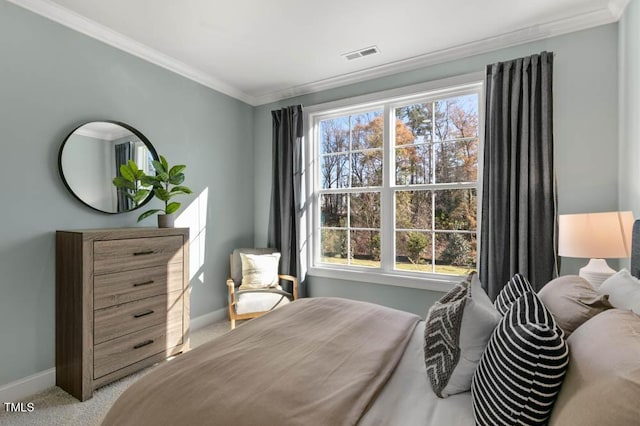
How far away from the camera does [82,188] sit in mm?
2477

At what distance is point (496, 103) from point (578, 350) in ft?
7.69

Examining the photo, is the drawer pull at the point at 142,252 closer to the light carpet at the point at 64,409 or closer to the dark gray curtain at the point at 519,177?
the light carpet at the point at 64,409

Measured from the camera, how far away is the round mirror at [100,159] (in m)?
2.42

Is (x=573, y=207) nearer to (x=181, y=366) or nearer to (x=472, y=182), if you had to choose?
(x=472, y=182)

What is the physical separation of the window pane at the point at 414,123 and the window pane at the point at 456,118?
3.5 inches

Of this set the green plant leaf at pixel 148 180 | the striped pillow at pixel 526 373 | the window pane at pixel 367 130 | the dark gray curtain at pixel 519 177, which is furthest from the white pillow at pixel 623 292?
the green plant leaf at pixel 148 180

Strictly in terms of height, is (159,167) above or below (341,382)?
above

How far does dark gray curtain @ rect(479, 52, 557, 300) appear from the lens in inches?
96.3

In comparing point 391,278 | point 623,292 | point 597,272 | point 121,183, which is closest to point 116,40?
point 121,183

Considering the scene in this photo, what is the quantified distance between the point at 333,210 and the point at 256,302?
1381mm

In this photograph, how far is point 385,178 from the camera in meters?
3.35

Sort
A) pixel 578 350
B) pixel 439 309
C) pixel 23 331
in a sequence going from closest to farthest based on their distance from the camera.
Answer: pixel 578 350
pixel 439 309
pixel 23 331

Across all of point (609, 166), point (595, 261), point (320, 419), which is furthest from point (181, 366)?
point (609, 166)

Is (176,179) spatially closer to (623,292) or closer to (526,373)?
(526,373)
